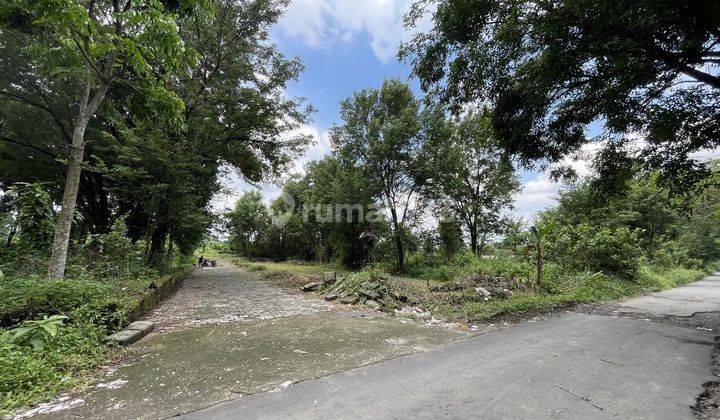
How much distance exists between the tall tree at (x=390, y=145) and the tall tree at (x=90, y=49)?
11035mm

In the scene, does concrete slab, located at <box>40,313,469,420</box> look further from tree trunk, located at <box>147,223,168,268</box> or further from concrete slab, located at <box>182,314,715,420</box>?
tree trunk, located at <box>147,223,168,268</box>

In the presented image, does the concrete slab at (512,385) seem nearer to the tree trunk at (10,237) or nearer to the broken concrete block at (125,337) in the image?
the broken concrete block at (125,337)

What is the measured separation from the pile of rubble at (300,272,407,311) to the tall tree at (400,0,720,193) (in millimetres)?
4825

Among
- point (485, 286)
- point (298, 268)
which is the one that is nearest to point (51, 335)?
point (485, 286)

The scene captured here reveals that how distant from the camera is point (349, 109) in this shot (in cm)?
1591

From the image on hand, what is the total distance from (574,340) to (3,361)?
7327 millimetres

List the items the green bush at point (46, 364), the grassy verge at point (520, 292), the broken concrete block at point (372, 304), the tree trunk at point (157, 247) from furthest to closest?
the tree trunk at point (157, 247) < the broken concrete block at point (372, 304) < the grassy verge at point (520, 292) < the green bush at point (46, 364)

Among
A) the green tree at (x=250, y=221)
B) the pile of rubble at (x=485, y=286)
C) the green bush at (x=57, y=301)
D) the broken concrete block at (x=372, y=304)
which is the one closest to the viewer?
the green bush at (x=57, y=301)

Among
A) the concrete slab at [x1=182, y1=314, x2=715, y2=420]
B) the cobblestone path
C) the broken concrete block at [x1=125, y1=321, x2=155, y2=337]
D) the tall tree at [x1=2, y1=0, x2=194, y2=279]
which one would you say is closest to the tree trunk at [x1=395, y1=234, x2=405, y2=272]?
the cobblestone path

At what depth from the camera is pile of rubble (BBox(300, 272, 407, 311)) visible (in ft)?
23.9

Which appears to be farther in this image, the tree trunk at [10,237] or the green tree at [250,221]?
the green tree at [250,221]

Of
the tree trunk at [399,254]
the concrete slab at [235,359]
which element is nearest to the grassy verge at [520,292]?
the concrete slab at [235,359]

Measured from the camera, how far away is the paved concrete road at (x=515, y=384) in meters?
2.44

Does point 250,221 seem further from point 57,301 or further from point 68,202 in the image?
point 57,301
